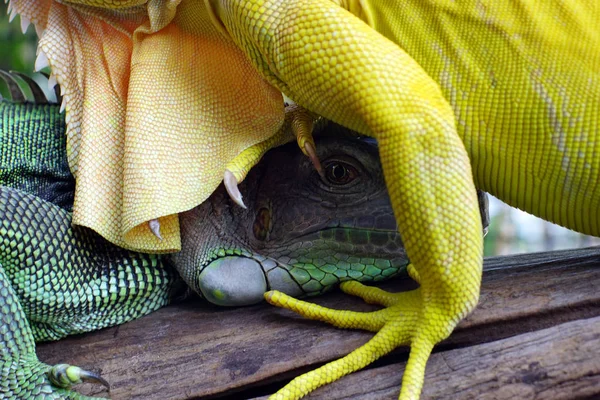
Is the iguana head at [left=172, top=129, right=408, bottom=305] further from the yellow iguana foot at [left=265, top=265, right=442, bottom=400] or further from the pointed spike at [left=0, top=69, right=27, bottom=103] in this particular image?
the pointed spike at [left=0, top=69, right=27, bottom=103]

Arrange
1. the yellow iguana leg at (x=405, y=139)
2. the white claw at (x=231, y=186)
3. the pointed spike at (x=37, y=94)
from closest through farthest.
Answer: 1. the yellow iguana leg at (x=405, y=139)
2. the white claw at (x=231, y=186)
3. the pointed spike at (x=37, y=94)

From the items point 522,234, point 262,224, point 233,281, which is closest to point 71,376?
point 233,281

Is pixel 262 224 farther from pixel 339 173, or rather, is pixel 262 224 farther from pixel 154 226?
pixel 154 226

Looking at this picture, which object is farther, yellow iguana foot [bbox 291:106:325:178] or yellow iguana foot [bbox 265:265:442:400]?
yellow iguana foot [bbox 291:106:325:178]

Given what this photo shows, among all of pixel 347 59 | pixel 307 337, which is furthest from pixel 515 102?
pixel 307 337

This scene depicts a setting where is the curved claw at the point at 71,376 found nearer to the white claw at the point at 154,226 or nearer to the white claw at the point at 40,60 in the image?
the white claw at the point at 154,226

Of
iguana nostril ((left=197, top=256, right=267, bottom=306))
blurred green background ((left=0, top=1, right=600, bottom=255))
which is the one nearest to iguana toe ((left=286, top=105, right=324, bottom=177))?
iguana nostril ((left=197, top=256, right=267, bottom=306))

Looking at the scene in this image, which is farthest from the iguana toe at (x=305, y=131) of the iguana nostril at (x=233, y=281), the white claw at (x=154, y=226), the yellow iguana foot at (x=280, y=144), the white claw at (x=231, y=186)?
the white claw at (x=154, y=226)
